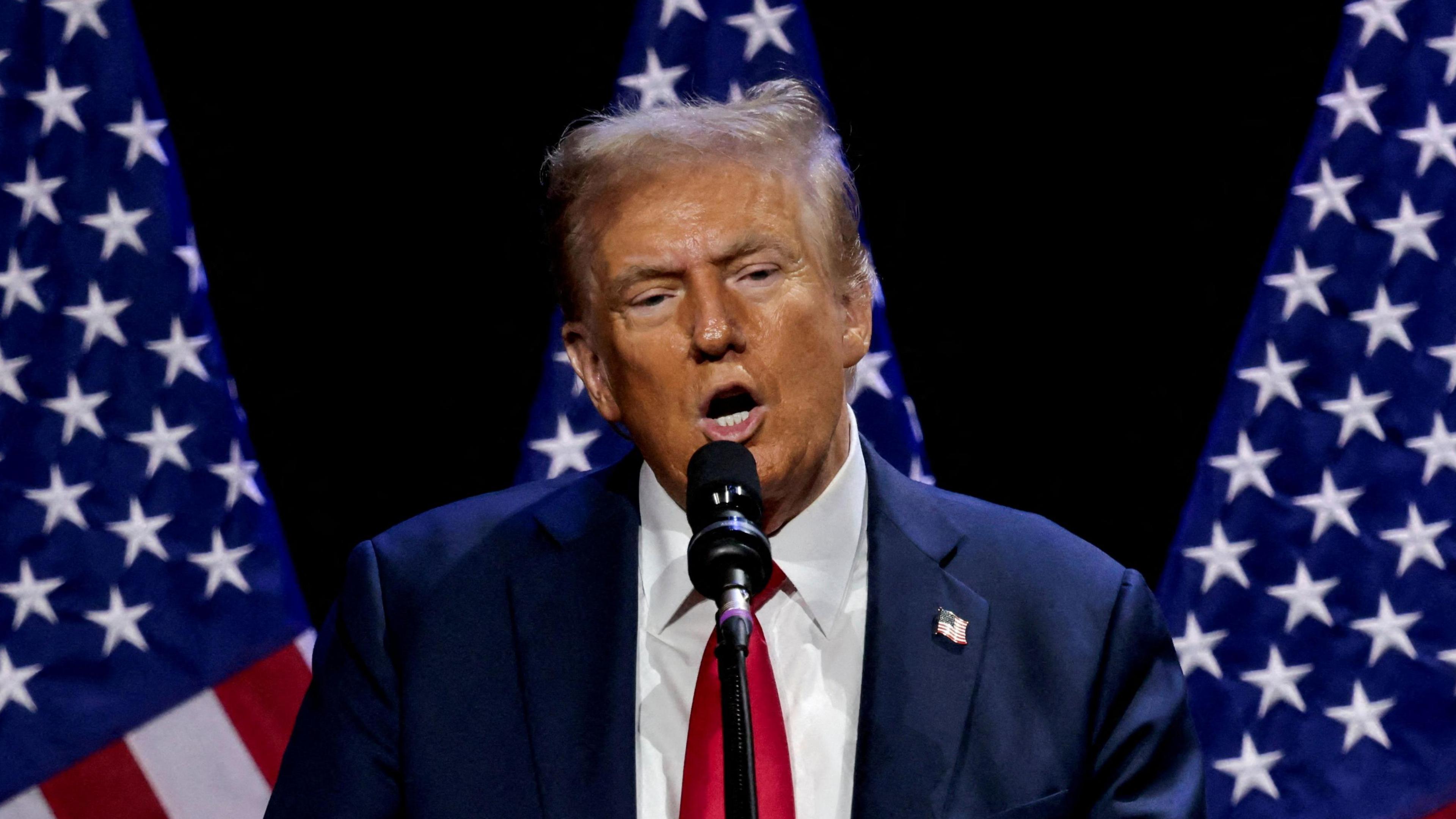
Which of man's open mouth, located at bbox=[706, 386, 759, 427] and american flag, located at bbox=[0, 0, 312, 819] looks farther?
american flag, located at bbox=[0, 0, 312, 819]

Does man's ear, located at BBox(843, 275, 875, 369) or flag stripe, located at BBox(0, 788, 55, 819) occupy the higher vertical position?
man's ear, located at BBox(843, 275, 875, 369)

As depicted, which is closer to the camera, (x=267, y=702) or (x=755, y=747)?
(x=755, y=747)

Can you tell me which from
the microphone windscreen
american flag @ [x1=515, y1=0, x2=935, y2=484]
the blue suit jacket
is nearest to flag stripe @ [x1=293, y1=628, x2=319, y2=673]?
american flag @ [x1=515, y1=0, x2=935, y2=484]

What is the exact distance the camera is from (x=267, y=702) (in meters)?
2.55

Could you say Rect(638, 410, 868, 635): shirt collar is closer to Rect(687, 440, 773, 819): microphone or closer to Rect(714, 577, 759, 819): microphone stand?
Rect(687, 440, 773, 819): microphone

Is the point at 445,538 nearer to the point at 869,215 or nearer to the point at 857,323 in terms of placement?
the point at 857,323

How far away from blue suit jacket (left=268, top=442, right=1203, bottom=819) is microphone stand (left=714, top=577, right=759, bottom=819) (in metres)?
0.59

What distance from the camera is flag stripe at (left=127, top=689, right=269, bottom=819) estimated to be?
2510mm

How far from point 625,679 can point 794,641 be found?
0.73 feet

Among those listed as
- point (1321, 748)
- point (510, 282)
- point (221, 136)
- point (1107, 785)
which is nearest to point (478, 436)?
point (510, 282)

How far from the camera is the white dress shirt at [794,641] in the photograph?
1.71 metres

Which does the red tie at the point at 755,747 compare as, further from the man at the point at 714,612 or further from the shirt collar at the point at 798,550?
the shirt collar at the point at 798,550

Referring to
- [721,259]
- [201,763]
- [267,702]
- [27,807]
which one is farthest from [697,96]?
[27,807]

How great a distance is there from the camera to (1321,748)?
2.57 meters
